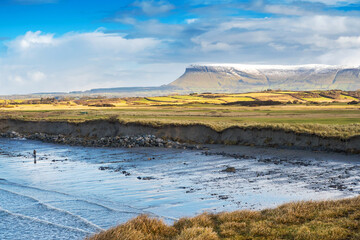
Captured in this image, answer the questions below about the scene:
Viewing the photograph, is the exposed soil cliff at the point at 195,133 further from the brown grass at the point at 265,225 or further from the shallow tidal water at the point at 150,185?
the brown grass at the point at 265,225

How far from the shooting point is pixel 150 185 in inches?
942

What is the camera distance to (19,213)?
18.5m

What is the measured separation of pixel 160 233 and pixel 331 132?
2864 centimetres

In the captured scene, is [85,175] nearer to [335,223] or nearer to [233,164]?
[233,164]

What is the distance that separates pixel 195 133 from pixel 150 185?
2422 cm

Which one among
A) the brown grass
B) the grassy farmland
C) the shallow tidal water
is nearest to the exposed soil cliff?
the grassy farmland

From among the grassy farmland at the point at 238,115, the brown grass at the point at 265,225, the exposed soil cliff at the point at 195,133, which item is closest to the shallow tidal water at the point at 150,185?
the exposed soil cliff at the point at 195,133

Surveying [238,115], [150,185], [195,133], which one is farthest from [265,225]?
[238,115]

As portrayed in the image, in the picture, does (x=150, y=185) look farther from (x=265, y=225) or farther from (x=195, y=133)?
(x=195, y=133)

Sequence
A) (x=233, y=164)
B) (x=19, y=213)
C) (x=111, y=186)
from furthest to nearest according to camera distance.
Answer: (x=233, y=164) → (x=111, y=186) → (x=19, y=213)

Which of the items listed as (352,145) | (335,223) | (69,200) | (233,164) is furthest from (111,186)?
(352,145)

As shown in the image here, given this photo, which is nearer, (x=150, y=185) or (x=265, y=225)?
(x=265, y=225)

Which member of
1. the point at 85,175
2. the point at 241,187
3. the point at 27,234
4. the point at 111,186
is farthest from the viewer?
the point at 85,175

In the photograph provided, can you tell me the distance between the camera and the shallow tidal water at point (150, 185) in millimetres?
17453
